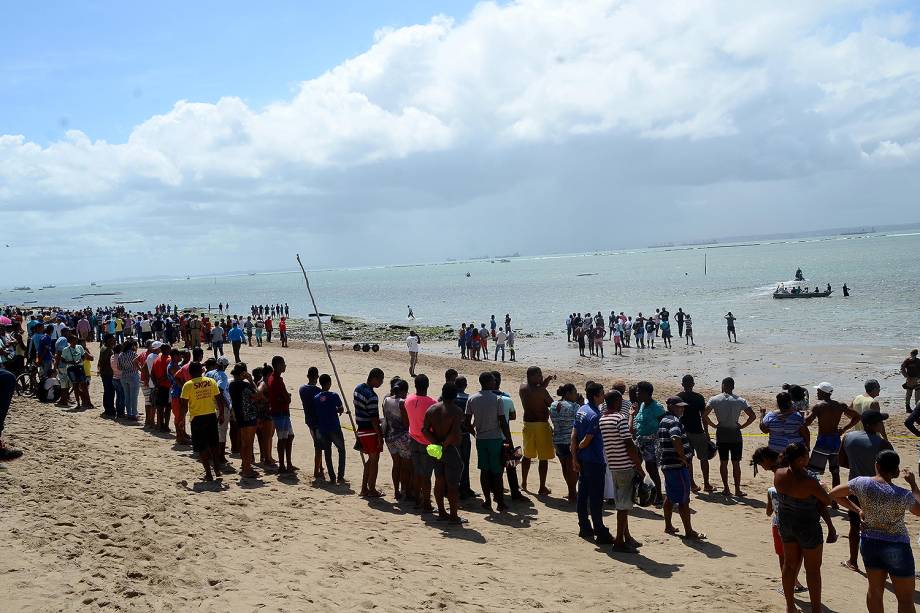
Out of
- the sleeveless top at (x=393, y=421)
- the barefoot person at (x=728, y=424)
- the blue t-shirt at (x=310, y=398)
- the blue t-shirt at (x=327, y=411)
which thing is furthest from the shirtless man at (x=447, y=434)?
the barefoot person at (x=728, y=424)

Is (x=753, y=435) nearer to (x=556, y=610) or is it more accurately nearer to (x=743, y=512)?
(x=743, y=512)

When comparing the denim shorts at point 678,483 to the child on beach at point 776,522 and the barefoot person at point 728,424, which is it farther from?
the barefoot person at point 728,424

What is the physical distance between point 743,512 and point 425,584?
4.75 m

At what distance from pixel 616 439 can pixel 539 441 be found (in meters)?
2.14

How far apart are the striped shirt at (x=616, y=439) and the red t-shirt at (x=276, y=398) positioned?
488 cm

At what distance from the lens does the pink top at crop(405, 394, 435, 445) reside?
827 cm

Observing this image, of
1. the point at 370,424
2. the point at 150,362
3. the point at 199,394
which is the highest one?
the point at 150,362

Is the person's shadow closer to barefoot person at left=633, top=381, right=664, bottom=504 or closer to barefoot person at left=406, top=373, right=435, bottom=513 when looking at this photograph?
barefoot person at left=633, top=381, right=664, bottom=504

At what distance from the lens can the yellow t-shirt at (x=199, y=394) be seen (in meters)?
9.31

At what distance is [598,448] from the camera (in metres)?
7.35

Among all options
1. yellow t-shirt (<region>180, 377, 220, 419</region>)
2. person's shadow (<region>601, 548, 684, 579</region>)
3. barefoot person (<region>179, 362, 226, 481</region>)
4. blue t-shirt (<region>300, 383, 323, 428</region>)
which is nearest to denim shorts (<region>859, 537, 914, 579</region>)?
person's shadow (<region>601, 548, 684, 579</region>)

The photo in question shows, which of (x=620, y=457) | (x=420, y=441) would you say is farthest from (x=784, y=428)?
(x=420, y=441)

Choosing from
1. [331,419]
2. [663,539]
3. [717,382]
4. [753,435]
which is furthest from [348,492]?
[717,382]

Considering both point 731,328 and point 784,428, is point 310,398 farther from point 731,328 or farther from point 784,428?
point 731,328
